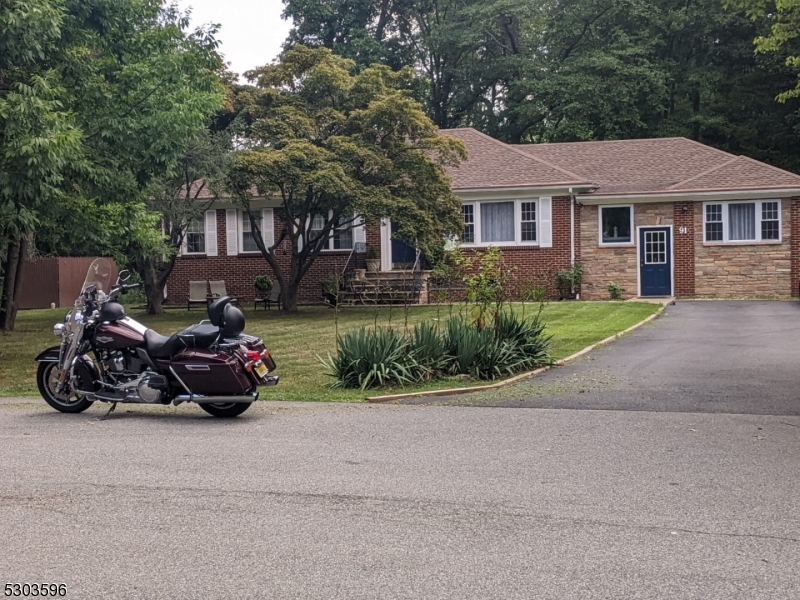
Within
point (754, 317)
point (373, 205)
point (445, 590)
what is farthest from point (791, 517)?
point (373, 205)

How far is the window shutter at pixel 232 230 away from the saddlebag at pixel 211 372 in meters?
21.2

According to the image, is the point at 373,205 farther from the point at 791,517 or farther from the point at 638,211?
the point at 791,517

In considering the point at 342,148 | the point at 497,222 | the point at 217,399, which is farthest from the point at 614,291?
the point at 217,399

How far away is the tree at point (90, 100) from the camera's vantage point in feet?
40.4

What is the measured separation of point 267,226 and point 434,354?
18.3m

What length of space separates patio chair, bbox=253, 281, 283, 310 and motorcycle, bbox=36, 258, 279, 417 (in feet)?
55.5

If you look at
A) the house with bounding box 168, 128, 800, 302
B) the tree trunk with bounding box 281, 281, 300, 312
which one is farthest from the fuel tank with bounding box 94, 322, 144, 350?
the house with bounding box 168, 128, 800, 302

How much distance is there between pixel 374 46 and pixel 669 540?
40.9 m

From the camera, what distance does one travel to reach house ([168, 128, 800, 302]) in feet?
86.1

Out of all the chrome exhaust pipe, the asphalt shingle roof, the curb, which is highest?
the asphalt shingle roof

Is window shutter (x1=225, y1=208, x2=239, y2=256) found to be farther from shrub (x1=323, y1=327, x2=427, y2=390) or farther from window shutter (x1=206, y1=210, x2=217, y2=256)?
shrub (x1=323, y1=327, x2=427, y2=390)

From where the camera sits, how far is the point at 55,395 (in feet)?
Result: 32.1

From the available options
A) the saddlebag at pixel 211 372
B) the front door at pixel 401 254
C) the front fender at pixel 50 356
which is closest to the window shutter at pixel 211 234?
the front door at pixel 401 254

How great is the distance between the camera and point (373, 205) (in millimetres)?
21688
